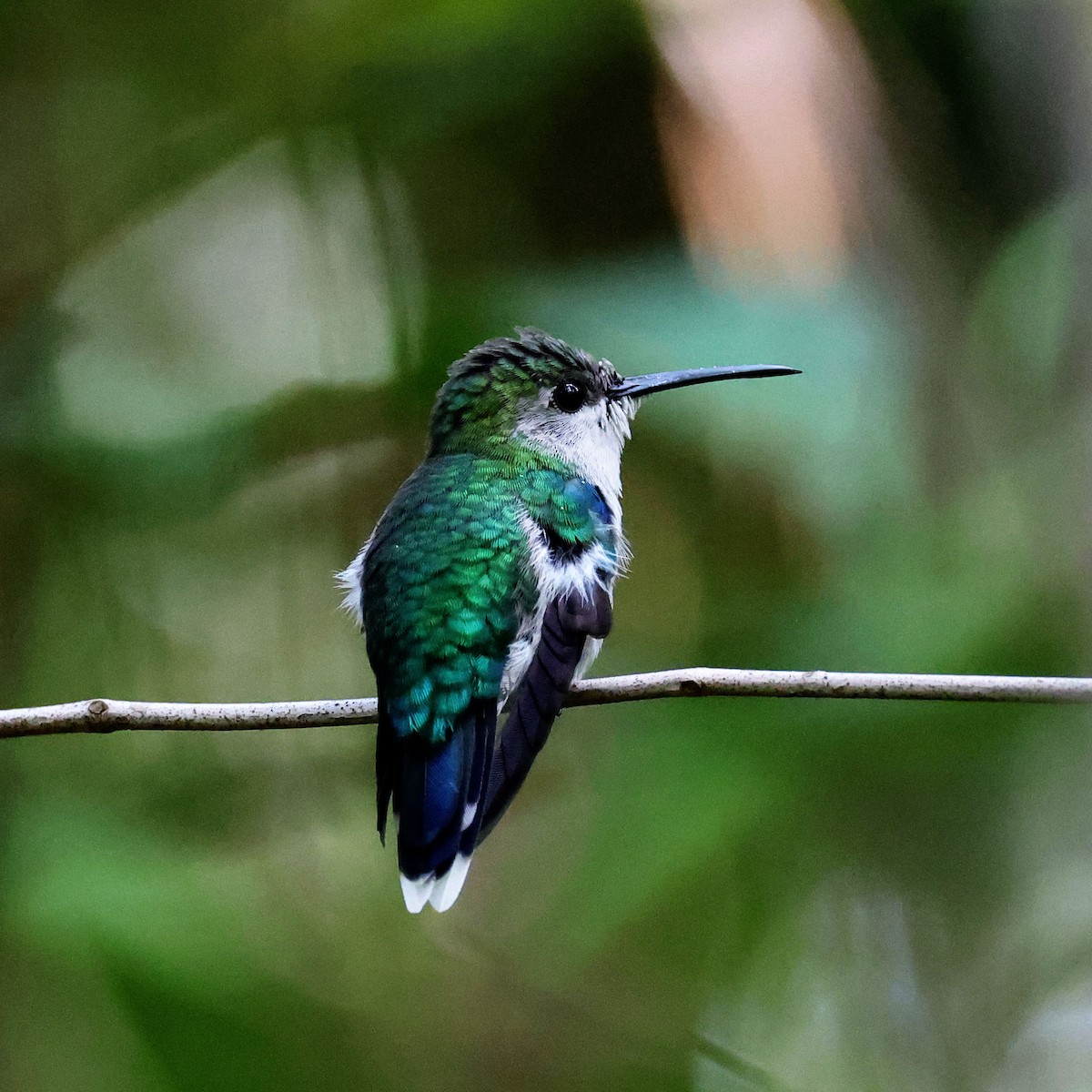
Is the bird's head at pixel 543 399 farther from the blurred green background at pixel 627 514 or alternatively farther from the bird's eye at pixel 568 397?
the blurred green background at pixel 627 514

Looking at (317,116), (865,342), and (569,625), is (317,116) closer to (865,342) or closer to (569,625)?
(865,342)

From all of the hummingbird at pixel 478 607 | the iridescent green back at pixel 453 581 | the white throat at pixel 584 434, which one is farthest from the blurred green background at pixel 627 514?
the iridescent green back at pixel 453 581

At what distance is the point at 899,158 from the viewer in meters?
3.52

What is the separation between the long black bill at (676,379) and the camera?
2.94m

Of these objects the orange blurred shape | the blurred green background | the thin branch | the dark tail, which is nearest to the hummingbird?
the dark tail

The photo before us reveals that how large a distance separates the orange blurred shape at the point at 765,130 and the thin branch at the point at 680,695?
4.43 feet

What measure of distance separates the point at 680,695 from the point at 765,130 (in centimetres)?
151

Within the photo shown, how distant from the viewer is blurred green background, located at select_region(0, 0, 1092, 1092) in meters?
3.03

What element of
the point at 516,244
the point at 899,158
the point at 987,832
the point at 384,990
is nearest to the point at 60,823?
the point at 384,990

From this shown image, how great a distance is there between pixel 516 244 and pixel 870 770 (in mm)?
1725

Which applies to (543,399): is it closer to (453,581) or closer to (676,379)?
(676,379)

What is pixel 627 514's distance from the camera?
11.9 ft

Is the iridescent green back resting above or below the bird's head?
below

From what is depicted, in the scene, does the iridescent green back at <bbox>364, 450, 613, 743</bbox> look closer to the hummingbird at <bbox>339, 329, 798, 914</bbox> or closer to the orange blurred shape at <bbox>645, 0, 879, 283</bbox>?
the hummingbird at <bbox>339, 329, 798, 914</bbox>
